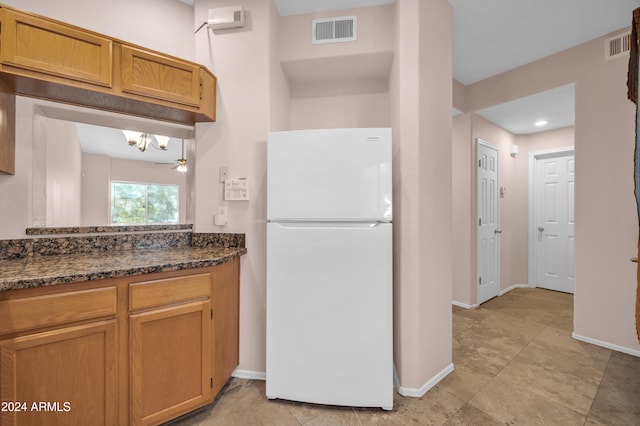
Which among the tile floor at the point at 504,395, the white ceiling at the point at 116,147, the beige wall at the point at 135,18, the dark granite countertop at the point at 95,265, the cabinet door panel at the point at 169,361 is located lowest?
the tile floor at the point at 504,395

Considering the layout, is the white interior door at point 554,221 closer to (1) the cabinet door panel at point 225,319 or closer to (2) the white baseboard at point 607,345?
(2) the white baseboard at point 607,345

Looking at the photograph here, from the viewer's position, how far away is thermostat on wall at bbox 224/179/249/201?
1875 mm

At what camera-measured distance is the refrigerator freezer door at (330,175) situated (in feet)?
5.04

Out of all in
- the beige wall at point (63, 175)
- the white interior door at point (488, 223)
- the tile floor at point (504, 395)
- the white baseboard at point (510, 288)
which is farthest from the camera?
the white baseboard at point (510, 288)

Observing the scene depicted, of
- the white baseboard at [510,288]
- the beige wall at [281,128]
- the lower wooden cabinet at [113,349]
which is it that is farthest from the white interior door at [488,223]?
the lower wooden cabinet at [113,349]

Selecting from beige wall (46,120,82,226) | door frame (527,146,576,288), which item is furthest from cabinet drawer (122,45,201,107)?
door frame (527,146,576,288)

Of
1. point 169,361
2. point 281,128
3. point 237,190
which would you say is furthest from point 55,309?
point 281,128

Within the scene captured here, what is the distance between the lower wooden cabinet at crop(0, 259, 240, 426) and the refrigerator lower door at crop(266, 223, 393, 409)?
0.39 metres

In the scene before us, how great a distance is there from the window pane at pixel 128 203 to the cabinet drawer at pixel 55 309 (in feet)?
2.48

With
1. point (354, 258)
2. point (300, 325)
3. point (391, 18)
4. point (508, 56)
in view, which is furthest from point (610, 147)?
point (300, 325)

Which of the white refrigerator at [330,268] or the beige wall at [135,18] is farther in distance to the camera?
Answer: the beige wall at [135,18]

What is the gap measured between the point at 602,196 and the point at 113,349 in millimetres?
3698

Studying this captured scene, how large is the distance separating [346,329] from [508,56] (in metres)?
3.02

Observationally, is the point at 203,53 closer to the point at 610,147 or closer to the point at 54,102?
the point at 54,102
